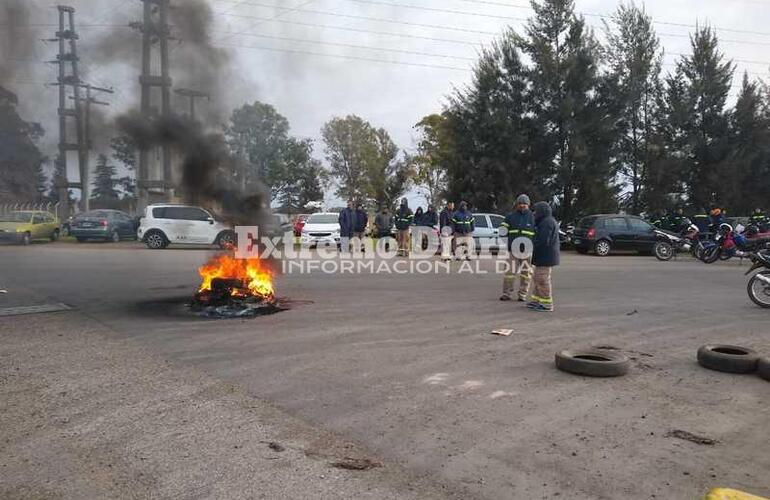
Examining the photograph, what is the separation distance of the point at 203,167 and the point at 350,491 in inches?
318

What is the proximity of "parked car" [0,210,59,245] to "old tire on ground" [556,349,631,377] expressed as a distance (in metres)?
21.3

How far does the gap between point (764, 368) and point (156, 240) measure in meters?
20.2

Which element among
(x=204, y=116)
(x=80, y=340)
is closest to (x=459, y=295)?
(x=204, y=116)

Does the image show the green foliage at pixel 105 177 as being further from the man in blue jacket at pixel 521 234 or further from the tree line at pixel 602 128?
the tree line at pixel 602 128

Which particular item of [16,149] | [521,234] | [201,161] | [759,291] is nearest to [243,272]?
[201,161]

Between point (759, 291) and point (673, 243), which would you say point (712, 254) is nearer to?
point (673, 243)

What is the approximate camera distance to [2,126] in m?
9.66

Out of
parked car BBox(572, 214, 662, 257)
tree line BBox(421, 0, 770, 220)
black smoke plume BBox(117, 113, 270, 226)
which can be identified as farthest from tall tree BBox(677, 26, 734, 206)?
black smoke plume BBox(117, 113, 270, 226)

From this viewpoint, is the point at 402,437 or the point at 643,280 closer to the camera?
the point at 402,437

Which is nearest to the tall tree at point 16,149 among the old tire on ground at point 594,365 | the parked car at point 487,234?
the old tire on ground at point 594,365

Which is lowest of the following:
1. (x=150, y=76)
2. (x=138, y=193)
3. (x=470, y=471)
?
(x=470, y=471)

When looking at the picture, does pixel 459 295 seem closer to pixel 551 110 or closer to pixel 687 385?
pixel 687 385

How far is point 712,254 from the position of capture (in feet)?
57.8

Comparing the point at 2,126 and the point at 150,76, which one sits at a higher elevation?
Answer: the point at 150,76
